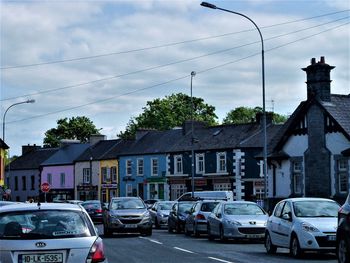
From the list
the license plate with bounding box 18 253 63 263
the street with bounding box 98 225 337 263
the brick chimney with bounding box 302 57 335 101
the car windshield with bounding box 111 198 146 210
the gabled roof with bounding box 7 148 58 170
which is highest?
the brick chimney with bounding box 302 57 335 101

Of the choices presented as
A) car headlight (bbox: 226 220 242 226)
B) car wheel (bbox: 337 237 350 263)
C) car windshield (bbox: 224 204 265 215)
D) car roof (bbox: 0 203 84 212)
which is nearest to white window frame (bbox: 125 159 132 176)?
car windshield (bbox: 224 204 265 215)

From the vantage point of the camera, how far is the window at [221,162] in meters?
68.9

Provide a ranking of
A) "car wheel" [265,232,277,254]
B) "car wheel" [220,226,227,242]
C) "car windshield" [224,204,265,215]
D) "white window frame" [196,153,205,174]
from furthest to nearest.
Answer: "white window frame" [196,153,205,174], "car windshield" [224,204,265,215], "car wheel" [220,226,227,242], "car wheel" [265,232,277,254]

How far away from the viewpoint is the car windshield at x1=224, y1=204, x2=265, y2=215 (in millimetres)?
28438

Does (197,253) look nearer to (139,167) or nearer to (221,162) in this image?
(221,162)

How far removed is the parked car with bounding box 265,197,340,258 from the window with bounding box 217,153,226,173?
46.6 meters

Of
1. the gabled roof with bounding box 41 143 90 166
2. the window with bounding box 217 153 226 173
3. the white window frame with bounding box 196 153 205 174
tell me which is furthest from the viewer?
the gabled roof with bounding box 41 143 90 166

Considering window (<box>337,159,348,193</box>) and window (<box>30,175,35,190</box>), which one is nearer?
window (<box>337,159,348,193</box>)

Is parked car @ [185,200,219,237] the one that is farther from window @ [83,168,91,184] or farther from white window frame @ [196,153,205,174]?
window @ [83,168,91,184]

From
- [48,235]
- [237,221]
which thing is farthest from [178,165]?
[48,235]

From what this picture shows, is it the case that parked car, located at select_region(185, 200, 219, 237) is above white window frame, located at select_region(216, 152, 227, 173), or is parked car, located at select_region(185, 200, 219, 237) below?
below

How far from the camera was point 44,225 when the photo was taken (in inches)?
438

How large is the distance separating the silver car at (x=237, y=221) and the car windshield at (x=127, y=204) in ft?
17.6

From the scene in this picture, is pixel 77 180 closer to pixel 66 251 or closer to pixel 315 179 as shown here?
pixel 315 179
